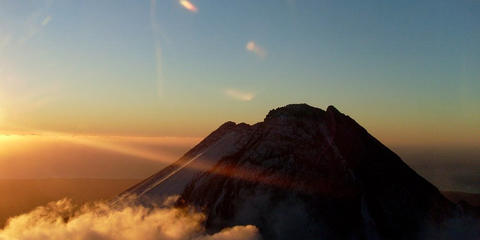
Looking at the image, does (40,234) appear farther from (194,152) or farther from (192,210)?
(194,152)

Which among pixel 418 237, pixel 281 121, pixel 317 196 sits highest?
pixel 281 121

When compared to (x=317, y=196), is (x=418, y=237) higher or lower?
lower

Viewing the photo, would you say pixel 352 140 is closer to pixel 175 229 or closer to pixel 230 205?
pixel 230 205

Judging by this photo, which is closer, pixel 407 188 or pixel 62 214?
pixel 407 188

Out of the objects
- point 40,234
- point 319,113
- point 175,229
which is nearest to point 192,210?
point 175,229

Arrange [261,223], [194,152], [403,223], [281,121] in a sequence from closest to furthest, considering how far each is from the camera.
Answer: [261,223], [403,223], [281,121], [194,152]

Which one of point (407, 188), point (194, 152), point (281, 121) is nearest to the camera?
point (407, 188)
